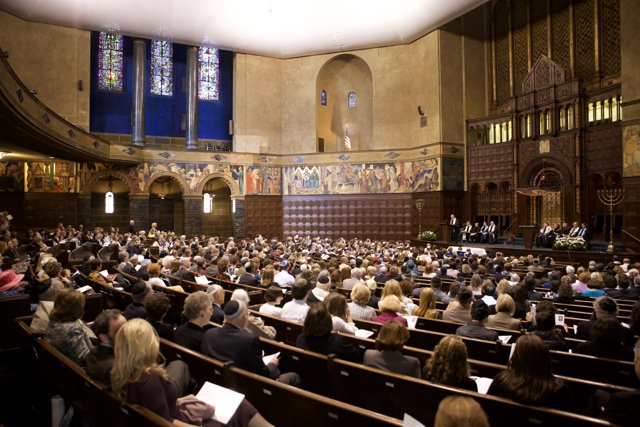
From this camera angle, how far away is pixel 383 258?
15672mm

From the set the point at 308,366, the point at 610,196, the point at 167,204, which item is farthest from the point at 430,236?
the point at 308,366

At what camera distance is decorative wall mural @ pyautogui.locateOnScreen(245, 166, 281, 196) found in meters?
29.6

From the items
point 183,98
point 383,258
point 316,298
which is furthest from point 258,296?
point 183,98

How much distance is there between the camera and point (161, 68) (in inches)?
1232

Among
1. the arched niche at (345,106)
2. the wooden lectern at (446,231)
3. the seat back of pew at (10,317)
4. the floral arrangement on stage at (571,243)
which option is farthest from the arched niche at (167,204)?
the seat back of pew at (10,317)

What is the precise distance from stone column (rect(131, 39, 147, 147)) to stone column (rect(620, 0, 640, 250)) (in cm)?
2425

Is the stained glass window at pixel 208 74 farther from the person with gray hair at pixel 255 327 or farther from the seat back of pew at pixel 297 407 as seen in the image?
the seat back of pew at pixel 297 407

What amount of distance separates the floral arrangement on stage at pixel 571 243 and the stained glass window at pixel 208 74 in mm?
23345

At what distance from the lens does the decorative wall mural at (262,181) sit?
29.6 m

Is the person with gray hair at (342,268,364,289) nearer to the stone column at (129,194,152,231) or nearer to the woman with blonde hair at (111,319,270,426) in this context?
the woman with blonde hair at (111,319,270,426)

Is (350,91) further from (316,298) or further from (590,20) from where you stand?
(316,298)

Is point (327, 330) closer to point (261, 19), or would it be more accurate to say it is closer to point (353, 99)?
point (261, 19)

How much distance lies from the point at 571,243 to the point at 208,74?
24.6 m

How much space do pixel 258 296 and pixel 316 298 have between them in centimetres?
172
